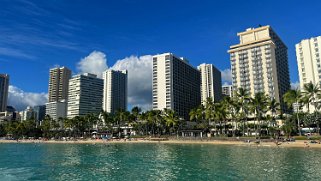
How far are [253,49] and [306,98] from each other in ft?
264

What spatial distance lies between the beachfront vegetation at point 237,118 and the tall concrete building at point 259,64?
12165mm

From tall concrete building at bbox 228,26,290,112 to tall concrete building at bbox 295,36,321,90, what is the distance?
19.2m

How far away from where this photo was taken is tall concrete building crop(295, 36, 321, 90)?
497ft

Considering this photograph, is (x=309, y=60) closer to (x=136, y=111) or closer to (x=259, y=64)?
(x=259, y=64)

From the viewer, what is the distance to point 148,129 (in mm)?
183500

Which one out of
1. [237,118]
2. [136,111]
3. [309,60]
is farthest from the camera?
[136,111]

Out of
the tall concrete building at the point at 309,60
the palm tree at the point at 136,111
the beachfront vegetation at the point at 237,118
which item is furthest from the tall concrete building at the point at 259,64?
the palm tree at the point at 136,111

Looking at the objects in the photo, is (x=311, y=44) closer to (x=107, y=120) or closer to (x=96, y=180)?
(x=107, y=120)

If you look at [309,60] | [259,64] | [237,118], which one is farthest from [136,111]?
[309,60]

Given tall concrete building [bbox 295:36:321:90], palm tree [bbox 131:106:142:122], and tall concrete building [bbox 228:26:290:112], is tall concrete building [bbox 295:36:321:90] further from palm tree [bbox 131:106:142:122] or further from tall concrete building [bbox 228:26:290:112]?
palm tree [bbox 131:106:142:122]

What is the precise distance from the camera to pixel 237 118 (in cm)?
13375

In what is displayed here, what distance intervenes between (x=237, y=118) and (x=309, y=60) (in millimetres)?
56243

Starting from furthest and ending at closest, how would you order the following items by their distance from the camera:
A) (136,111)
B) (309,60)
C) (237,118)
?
(136,111) < (309,60) < (237,118)

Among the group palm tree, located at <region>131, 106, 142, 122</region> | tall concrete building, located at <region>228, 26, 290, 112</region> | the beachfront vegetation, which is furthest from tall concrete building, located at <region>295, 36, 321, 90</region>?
palm tree, located at <region>131, 106, 142, 122</region>
